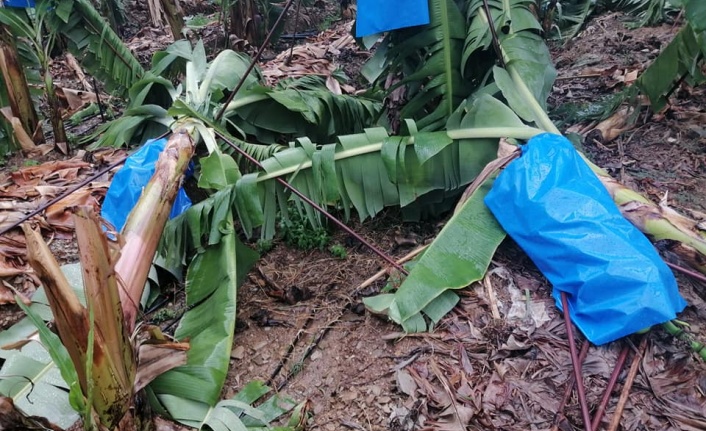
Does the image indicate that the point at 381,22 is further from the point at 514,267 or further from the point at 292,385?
the point at 292,385

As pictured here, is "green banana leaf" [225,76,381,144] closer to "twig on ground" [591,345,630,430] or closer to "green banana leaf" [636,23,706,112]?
"green banana leaf" [636,23,706,112]

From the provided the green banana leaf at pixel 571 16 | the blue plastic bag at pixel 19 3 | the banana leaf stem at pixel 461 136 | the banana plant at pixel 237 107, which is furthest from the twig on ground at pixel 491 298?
the green banana leaf at pixel 571 16

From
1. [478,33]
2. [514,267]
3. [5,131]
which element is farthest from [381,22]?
[5,131]

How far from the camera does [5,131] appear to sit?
390 centimetres

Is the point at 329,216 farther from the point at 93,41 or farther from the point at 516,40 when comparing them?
the point at 93,41

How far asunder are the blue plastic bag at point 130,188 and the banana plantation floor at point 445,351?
339mm

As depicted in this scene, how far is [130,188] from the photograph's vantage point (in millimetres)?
2529

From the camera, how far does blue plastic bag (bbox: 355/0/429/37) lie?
8.04ft

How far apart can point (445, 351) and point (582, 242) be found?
2.17ft

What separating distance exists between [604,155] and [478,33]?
113 cm

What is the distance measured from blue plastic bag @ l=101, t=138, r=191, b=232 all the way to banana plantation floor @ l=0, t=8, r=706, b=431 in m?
0.34

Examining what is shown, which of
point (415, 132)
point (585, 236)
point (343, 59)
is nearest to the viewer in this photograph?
point (585, 236)

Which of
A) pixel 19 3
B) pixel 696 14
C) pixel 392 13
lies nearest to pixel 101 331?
pixel 392 13

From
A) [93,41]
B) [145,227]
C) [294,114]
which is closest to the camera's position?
[145,227]
